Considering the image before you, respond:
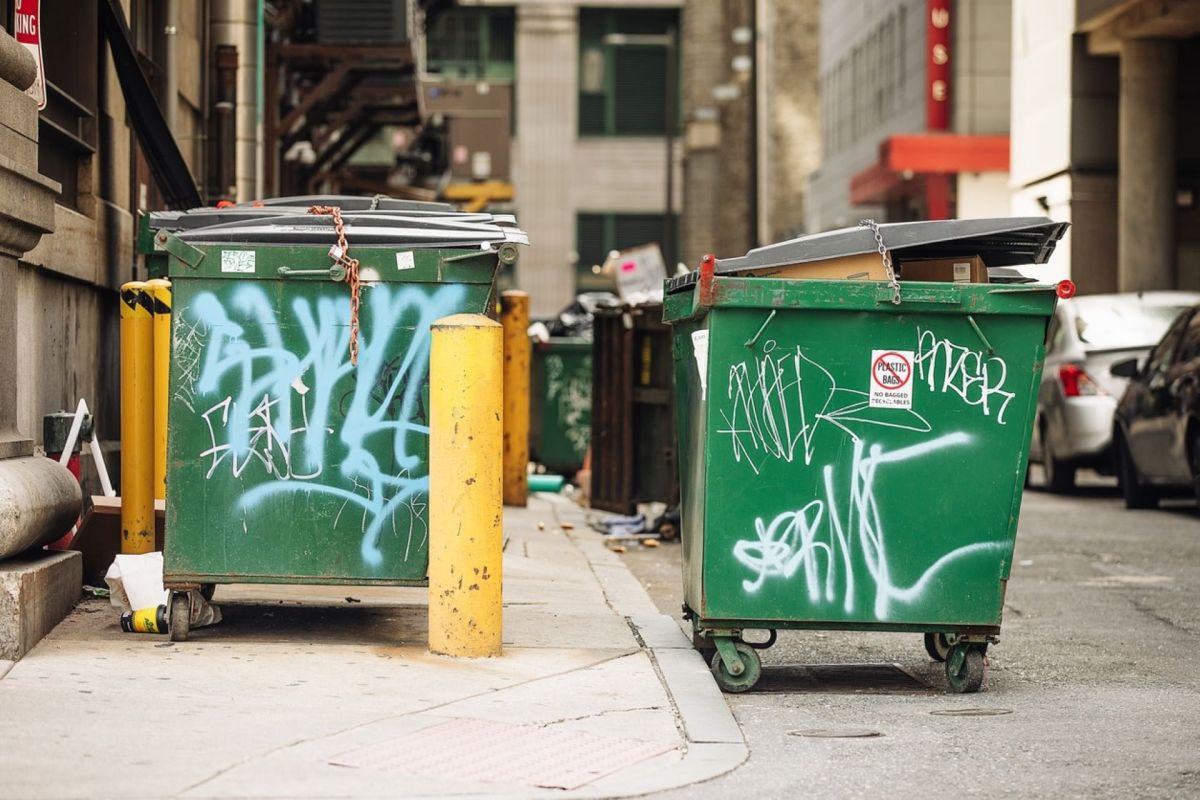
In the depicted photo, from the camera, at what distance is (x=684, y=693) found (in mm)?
6859

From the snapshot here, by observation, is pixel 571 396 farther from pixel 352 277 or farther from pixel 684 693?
pixel 684 693

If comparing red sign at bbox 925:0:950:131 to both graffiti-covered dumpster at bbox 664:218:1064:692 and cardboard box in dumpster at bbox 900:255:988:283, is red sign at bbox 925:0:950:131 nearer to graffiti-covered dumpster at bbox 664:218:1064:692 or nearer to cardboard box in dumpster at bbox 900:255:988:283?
cardboard box in dumpster at bbox 900:255:988:283

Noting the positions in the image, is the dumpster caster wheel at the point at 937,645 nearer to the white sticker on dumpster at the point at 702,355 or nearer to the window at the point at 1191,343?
the white sticker on dumpster at the point at 702,355

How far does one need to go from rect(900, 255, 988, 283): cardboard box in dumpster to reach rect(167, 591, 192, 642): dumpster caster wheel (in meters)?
3.01

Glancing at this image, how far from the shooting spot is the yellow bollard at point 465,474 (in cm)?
714

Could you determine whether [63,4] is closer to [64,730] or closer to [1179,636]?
[64,730]

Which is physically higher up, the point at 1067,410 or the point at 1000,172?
the point at 1000,172

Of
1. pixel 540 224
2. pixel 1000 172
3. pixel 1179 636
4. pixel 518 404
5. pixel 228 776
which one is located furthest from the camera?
pixel 540 224

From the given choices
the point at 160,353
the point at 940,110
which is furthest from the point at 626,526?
the point at 940,110

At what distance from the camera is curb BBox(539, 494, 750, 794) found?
227 inches

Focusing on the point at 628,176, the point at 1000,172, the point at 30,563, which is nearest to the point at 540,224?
the point at 628,176

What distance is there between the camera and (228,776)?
5367 millimetres

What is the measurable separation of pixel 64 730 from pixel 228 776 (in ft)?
2.38

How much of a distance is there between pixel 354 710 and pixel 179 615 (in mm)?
1398
